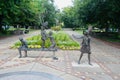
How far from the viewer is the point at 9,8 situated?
26.4 meters

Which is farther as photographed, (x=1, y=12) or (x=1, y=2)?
(x=1, y=12)

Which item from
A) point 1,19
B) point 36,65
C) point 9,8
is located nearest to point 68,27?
point 1,19

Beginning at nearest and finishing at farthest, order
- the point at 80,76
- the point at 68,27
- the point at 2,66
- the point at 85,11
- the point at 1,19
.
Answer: the point at 80,76 < the point at 2,66 < the point at 85,11 < the point at 1,19 < the point at 68,27

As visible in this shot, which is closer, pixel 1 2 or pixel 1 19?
pixel 1 2

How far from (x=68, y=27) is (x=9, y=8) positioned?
2094 inches

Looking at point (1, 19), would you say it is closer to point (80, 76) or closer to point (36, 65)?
point (36, 65)

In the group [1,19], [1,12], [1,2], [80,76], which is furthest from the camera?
[1,19]

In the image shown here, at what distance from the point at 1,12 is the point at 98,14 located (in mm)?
11592

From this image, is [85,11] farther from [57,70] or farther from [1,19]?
[57,70]

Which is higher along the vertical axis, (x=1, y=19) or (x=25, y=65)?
(x=1, y=19)

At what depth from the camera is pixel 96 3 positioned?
24438mm

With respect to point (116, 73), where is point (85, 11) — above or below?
above

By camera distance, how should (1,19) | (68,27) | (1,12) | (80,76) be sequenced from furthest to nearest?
(68,27)
(1,19)
(1,12)
(80,76)

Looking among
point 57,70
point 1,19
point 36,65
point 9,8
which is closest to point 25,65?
point 36,65
